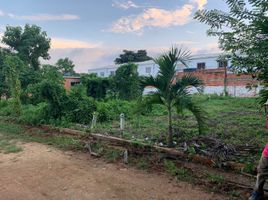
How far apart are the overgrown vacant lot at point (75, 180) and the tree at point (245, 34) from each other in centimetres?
179

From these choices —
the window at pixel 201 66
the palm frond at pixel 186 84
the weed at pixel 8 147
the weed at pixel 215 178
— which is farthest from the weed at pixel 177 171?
the window at pixel 201 66

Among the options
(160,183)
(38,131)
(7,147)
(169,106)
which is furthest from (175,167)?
(38,131)

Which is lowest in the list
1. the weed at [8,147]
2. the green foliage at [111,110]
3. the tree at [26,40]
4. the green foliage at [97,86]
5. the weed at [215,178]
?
the weed at [8,147]

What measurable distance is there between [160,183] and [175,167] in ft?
2.12

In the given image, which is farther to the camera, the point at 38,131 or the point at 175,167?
the point at 38,131

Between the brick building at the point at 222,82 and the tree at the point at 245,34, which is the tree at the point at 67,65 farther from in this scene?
the tree at the point at 245,34

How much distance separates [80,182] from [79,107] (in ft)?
17.4

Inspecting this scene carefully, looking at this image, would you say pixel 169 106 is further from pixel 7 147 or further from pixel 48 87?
pixel 48 87

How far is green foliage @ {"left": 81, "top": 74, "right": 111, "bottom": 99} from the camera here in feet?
54.6

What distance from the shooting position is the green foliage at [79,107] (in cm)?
912

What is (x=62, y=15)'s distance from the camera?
45.6ft

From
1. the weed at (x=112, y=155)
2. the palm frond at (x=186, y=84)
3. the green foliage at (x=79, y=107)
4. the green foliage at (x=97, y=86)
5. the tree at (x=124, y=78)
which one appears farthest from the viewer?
the tree at (x=124, y=78)

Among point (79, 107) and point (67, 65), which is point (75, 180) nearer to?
point (79, 107)

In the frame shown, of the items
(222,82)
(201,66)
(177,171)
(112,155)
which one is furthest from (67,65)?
(177,171)
